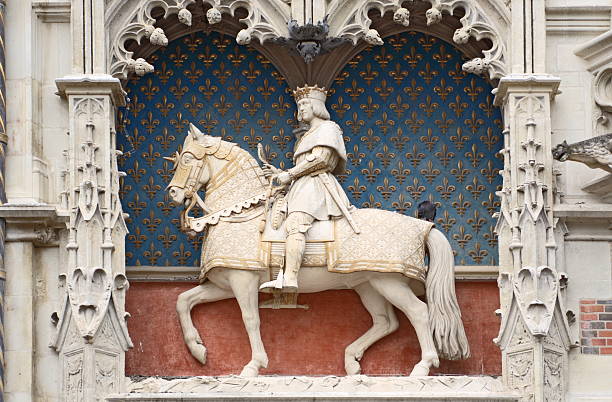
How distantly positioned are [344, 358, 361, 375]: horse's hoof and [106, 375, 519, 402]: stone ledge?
1.23ft

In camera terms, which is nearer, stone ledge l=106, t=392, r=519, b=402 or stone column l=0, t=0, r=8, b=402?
stone ledge l=106, t=392, r=519, b=402

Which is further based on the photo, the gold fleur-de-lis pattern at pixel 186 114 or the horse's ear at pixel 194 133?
the gold fleur-de-lis pattern at pixel 186 114

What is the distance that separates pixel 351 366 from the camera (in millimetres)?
18609

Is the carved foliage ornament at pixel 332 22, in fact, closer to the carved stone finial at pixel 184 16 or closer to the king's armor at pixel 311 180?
the carved stone finial at pixel 184 16

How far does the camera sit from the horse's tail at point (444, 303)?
18469mm

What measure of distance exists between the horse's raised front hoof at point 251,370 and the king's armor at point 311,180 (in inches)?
26.9

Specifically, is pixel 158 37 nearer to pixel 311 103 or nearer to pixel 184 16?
pixel 184 16

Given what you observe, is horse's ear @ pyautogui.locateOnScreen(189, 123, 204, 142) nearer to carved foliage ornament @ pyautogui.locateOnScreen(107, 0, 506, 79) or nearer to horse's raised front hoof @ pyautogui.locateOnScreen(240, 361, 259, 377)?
carved foliage ornament @ pyautogui.locateOnScreen(107, 0, 506, 79)

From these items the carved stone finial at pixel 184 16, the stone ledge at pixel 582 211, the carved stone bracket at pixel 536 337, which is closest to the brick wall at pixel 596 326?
the carved stone bracket at pixel 536 337

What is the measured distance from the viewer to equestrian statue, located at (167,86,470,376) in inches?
726

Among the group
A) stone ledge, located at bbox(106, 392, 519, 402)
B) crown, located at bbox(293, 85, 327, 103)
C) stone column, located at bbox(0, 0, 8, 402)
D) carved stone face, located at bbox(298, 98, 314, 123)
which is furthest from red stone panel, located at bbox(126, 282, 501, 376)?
crown, located at bbox(293, 85, 327, 103)

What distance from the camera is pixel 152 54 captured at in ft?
63.8

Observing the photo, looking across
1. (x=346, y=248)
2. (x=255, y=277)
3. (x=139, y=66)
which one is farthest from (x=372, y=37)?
(x=255, y=277)

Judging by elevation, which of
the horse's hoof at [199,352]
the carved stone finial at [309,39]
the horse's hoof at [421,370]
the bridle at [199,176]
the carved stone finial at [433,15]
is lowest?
the horse's hoof at [421,370]
